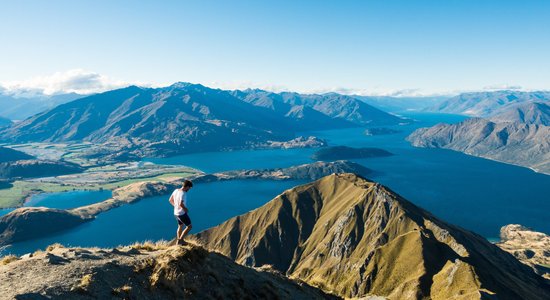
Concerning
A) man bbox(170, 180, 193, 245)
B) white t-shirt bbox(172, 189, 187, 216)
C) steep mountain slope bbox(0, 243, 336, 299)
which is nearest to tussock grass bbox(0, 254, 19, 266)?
steep mountain slope bbox(0, 243, 336, 299)

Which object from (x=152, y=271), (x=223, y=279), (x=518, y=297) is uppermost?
(x=152, y=271)

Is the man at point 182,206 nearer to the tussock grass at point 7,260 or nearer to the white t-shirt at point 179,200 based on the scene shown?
the white t-shirt at point 179,200

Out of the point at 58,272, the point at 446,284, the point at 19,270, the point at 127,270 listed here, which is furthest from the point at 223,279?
the point at 446,284

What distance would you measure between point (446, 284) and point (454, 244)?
48.7 metres

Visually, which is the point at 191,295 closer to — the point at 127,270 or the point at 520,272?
the point at 127,270

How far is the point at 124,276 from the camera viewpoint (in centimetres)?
2656

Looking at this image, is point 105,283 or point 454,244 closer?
point 105,283

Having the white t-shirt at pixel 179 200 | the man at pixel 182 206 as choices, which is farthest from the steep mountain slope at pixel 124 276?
the white t-shirt at pixel 179 200

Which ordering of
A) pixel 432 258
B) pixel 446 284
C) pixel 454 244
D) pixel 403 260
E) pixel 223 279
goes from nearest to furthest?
1. pixel 223 279
2. pixel 446 284
3. pixel 432 258
4. pixel 403 260
5. pixel 454 244

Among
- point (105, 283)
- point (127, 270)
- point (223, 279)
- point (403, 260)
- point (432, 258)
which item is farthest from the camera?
point (403, 260)

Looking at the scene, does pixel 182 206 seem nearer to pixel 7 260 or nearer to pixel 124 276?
pixel 124 276

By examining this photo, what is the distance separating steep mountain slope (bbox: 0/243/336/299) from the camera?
23.7 meters

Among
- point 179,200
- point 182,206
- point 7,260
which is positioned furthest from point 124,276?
point 7,260

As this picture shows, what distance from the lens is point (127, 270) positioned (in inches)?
1077
